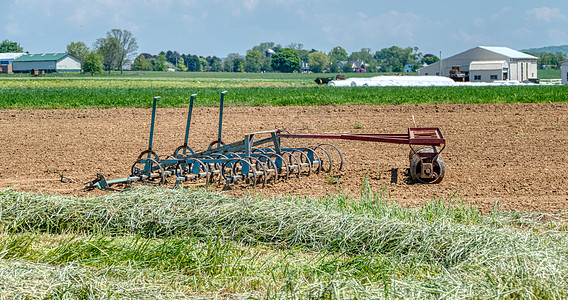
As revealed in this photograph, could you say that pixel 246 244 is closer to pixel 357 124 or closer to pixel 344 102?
pixel 357 124

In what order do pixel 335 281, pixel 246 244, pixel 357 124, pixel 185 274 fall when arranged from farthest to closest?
1. pixel 357 124
2. pixel 246 244
3. pixel 185 274
4. pixel 335 281

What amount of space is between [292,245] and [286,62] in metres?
147

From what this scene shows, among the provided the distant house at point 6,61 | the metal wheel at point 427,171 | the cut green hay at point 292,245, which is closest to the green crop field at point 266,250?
the cut green hay at point 292,245

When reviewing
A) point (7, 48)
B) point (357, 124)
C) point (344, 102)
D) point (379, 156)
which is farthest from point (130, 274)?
point (7, 48)

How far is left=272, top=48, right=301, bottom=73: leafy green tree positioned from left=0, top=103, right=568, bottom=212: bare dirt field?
129504 mm

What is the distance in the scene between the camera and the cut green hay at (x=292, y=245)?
4258mm

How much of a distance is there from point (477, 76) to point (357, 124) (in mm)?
50768

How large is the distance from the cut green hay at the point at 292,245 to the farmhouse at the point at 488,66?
58318 millimetres

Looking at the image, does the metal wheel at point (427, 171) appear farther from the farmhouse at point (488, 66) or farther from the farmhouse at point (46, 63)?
the farmhouse at point (46, 63)

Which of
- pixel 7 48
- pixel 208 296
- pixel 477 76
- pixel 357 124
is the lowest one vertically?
pixel 208 296

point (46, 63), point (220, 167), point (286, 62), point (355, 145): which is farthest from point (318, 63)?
point (220, 167)

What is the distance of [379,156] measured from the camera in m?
11.8

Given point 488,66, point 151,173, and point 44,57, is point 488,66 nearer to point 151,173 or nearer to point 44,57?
point 151,173

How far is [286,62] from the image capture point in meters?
151
